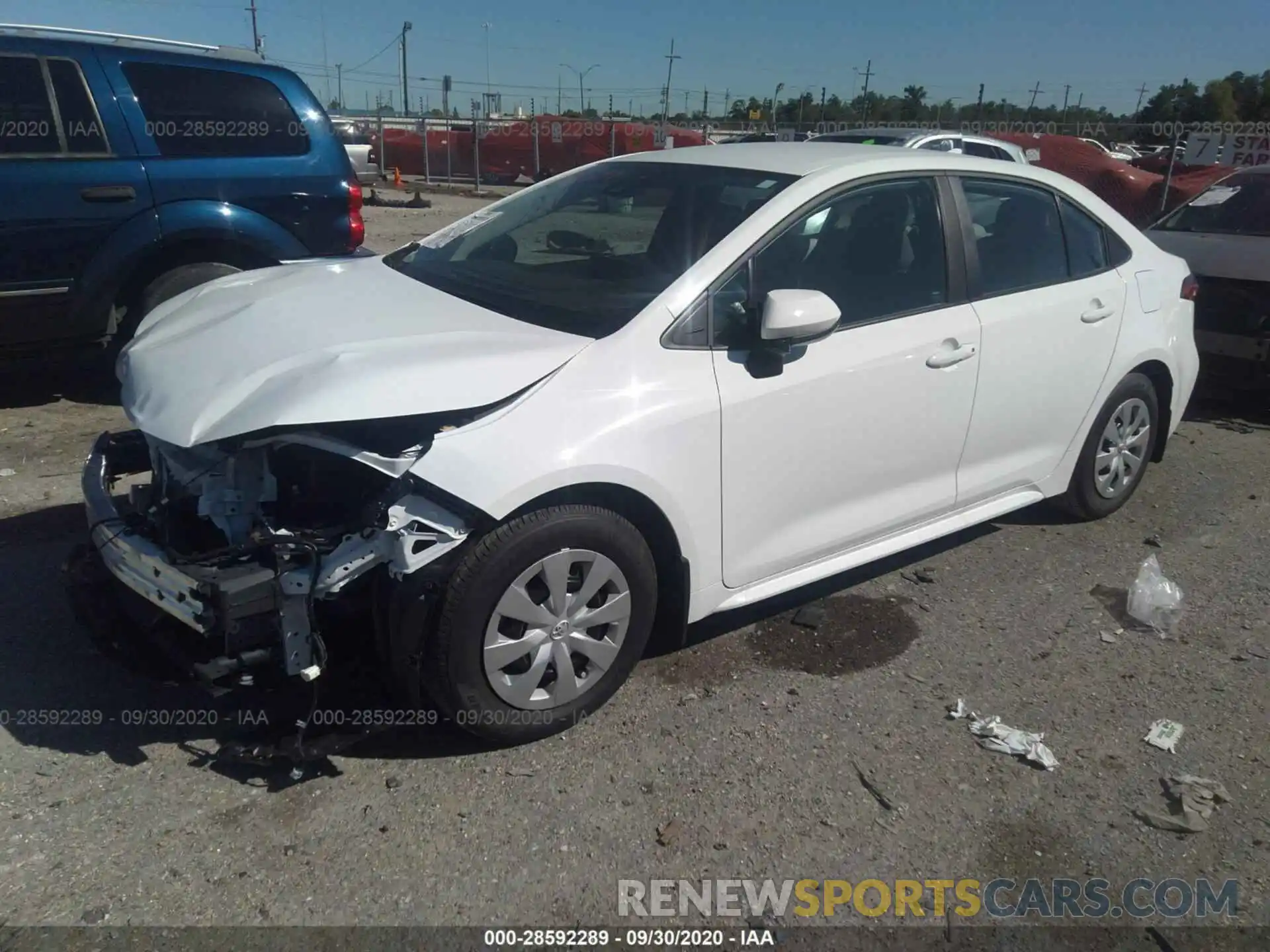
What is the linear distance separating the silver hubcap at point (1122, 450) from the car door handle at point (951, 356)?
1.27 meters

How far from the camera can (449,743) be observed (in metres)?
3.08

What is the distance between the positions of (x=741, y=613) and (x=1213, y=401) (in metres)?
5.44

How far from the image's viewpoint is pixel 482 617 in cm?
279

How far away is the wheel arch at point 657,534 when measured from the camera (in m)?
2.89

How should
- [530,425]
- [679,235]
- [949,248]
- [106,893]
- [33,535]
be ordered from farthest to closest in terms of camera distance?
[33,535] → [949,248] → [679,235] → [530,425] → [106,893]

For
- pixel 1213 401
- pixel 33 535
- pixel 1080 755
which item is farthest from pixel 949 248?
pixel 1213 401

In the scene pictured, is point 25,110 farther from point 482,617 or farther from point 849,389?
point 849,389

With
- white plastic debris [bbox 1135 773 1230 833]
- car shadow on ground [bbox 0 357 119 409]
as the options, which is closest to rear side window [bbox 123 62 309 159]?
car shadow on ground [bbox 0 357 119 409]

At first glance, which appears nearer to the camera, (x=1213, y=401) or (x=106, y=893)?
(x=106, y=893)

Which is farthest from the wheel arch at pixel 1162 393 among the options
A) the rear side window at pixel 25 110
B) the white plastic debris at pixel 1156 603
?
the rear side window at pixel 25 110

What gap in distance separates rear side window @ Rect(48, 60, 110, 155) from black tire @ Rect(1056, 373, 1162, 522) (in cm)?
547

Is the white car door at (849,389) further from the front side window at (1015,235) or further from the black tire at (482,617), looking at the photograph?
the black tire at (482,617)

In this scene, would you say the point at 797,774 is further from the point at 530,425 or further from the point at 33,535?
→ the point at 33,535

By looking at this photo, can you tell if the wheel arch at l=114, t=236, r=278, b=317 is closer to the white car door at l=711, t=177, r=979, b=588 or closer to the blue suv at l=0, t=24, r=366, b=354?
the blue suv at l=0, t=24, r=366, b=354
